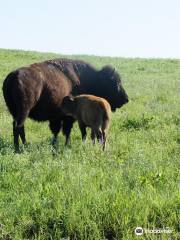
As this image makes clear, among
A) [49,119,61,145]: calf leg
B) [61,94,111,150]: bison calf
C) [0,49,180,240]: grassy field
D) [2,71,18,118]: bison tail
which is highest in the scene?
[2,71,18,118]: bison tail

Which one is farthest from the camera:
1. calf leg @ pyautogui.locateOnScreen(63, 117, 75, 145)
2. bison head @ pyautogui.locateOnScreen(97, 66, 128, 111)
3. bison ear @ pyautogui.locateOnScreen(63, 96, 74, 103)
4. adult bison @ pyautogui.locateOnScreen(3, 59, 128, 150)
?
bison head @ pyautogui.locateOnScreen(97, 66, 128, 111)

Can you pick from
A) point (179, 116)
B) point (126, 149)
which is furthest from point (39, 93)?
point (179, 116)

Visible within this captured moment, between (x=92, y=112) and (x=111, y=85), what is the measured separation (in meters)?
2.22

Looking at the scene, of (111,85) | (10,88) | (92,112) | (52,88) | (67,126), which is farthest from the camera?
(111,85)

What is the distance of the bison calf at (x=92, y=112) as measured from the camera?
8.86 meters

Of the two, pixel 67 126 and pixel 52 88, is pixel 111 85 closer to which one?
pixel 67 126

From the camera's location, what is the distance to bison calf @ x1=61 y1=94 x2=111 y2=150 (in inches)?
349

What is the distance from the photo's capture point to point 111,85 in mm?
11047

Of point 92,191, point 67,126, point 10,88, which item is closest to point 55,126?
point 67,126

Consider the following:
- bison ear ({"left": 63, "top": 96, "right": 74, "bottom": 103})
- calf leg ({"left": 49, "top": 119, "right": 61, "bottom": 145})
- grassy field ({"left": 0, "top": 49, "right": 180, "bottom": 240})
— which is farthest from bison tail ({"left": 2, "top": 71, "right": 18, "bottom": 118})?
calf leg ({"left": 49, "top": 119, "right": 61, "bottom": 145})

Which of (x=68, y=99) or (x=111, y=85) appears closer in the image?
(x=68, y=99)

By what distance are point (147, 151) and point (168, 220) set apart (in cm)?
337

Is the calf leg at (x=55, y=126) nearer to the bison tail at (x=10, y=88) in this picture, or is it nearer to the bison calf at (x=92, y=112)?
the bison calf at (x=92, y=112)

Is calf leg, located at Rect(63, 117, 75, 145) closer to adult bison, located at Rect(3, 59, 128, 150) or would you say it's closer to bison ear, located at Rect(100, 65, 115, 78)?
adult bison, located at Rect(3, 59, 128, 150)
